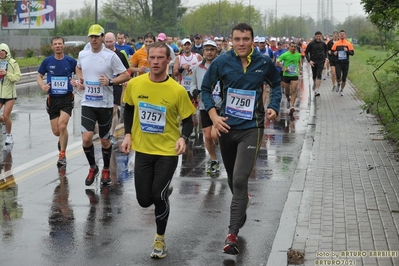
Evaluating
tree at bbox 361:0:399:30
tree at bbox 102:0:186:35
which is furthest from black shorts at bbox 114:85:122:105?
tree at bbox 102:0:186:35

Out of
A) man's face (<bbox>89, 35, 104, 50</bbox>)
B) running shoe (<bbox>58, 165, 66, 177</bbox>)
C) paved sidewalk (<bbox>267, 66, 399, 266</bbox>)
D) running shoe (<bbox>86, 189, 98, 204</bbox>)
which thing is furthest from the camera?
running shoe (<bbox>58, 165, 66, 177</bbox>)

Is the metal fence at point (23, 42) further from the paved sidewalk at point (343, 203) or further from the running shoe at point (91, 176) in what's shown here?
the running shoe at point (91, 176)

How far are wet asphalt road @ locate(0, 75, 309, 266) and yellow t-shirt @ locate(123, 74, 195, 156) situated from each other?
93 cm

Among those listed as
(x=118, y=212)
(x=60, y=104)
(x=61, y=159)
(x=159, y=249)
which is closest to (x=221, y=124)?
(x=159, y=249)

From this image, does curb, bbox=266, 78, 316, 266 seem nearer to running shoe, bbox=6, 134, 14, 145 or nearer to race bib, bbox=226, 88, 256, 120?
race bib, bbox=226, 88, 256, 120

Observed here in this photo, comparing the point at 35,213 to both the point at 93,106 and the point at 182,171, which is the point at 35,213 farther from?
the point at 182,171

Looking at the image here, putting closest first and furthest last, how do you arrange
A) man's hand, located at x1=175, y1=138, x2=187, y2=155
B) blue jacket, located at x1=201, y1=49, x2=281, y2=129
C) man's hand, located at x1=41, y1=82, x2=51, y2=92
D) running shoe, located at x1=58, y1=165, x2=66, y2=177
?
man's hand, located at x1=175, y1=138, x2=187, y2=155
blue jacket, located at x1=201, y1=49, x2=281, y2=129
running shoe, located at x1=58, y1=165, x2=66, y2=177
man's hand, located at x1=41, y1=82, x2=51, y2=92

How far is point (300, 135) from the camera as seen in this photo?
51.3ft

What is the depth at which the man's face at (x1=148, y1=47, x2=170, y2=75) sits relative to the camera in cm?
696

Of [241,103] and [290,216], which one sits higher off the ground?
[241,103]

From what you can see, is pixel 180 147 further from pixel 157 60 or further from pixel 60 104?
pixel 60 104

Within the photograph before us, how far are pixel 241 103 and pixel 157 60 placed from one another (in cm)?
87

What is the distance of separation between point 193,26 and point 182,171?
8229 centimetres

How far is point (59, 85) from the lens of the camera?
38.8 feet
